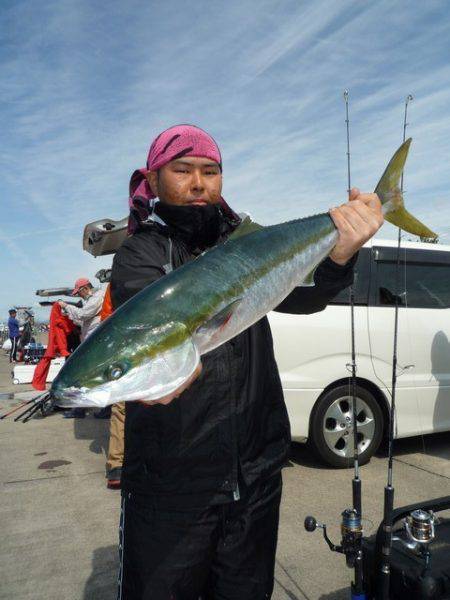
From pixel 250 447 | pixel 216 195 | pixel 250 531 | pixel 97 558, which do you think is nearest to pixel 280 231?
pixel 216 195

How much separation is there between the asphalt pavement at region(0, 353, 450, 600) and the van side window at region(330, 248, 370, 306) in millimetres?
1804

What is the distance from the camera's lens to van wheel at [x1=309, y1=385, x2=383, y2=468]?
512 cm

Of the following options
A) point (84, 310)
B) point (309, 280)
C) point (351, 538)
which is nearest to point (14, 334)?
point (84, 310)

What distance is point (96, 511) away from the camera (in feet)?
14.2

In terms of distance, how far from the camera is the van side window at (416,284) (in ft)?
17.6

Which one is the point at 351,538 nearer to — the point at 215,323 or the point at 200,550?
the point at 200,550

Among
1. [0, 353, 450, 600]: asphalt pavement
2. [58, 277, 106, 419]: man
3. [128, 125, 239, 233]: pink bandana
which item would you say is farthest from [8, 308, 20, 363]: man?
[128, 125, 239, 233]: pink bandana

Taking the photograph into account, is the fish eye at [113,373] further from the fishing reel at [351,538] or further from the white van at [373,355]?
the white van at [373,355]

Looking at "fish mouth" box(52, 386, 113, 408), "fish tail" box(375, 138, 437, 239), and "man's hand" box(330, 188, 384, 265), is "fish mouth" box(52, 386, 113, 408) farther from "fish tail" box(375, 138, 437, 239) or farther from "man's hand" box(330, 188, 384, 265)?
"fish tail" box(375, 138, 437, 239)

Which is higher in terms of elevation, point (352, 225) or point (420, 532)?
point (352, 225)

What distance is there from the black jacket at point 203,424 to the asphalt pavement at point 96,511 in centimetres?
167

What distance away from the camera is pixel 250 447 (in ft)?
6.19

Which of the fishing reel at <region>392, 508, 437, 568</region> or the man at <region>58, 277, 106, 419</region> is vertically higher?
the man at <region>58, 277, 106, 419</region>

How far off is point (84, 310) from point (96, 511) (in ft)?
12.3
